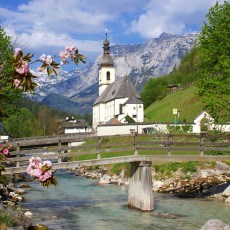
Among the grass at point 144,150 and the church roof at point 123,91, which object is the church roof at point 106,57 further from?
the grass at point 144,150

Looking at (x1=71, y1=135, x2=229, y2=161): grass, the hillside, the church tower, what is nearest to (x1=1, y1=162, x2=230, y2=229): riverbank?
(x1=71, y1=135, x2=229, y2=161): grass

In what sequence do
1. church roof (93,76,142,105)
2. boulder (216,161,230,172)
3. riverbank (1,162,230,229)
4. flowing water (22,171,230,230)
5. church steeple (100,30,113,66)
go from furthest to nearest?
church steeple (100,30,113,66), church roof (93,76,142,105), boulder (216,161,230,172), riverbank (1,162,230,229), flowing water (22,171,230,230)

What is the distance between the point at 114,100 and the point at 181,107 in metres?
24.4

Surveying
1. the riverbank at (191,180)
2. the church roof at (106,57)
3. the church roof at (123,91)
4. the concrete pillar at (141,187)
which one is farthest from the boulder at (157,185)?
the church roof at (106,57)

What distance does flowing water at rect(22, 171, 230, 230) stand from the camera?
1891 cm

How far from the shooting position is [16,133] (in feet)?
375

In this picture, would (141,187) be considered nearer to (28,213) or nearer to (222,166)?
(28,213)

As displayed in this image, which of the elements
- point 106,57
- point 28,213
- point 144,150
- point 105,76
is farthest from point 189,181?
point 106,57

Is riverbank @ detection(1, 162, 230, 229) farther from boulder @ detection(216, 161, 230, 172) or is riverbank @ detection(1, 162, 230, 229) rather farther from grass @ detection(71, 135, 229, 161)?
grass @ detection(71, 135, 229, 161)

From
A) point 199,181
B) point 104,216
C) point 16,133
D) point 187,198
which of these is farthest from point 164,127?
point 16,133

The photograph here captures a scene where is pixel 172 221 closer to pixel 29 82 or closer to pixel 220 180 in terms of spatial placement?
pixel 220 180

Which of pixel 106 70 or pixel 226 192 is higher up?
pixel 106 70

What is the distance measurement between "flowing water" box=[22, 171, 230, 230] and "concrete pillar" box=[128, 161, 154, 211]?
49 centimetres

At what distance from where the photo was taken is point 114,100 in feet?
354
